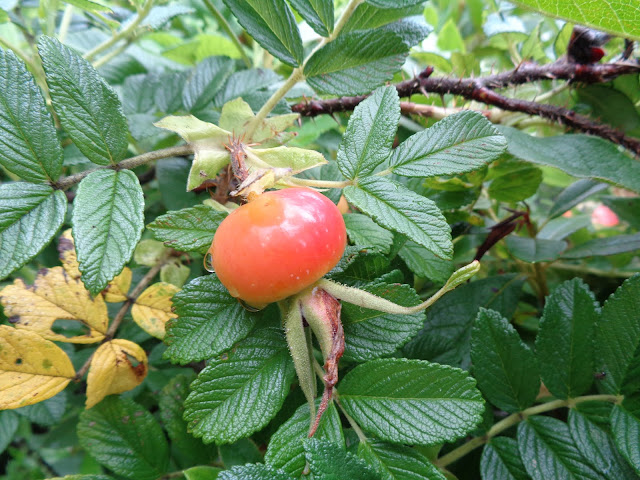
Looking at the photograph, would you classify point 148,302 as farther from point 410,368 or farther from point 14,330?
point 410,368

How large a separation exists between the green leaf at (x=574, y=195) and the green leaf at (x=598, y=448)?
575mm

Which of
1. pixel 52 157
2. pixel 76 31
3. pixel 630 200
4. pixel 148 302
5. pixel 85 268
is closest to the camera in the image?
pixel 85 268

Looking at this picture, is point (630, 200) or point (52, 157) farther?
point (630, 200)

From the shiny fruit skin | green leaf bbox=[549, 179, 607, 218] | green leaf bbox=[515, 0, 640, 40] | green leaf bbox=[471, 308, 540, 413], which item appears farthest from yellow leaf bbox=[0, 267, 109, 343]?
green leaf bbox=[549, 179, 607, 218]

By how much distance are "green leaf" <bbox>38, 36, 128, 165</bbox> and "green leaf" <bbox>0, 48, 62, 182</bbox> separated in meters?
0.03

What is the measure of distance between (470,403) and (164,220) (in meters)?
0.51

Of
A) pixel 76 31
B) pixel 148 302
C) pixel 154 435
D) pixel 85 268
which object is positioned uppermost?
pixel 76 31

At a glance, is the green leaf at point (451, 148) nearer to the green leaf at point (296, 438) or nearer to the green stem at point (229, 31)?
the green leaf at point (296, 438)

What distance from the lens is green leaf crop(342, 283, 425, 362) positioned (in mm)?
686

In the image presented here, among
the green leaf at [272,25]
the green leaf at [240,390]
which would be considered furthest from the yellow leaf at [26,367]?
the green leaf at [272,25]

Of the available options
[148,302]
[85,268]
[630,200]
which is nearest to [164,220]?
[85,268]

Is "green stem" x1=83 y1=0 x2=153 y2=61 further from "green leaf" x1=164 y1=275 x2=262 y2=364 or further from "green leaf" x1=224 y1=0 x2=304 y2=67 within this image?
"green leaf" x1=164 y1=275 x2=262 y2=364

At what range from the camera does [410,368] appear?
672 mm

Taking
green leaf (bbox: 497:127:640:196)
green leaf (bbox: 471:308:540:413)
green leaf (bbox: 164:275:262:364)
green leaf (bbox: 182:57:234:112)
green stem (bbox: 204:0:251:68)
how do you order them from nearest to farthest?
green leaf (bbox: 164:275:262:364)
green leaf (bbox: 471:308:540:413)
green leaf (bbox: 497:127:640:196)
green leaf (bbox: 182:57:234:112)
green stem (bbox: 204:0:251:68)
